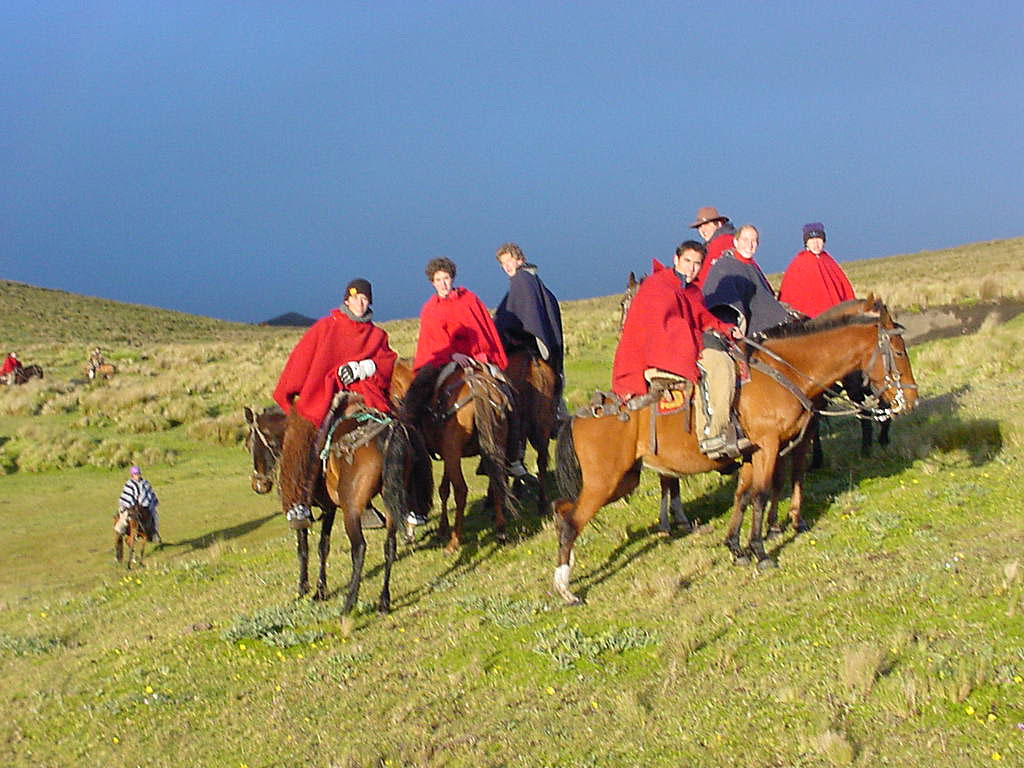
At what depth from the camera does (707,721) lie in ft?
18.6

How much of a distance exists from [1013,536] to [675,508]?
3.35m

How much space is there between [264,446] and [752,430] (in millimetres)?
6439

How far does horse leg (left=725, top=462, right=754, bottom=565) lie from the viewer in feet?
29.3

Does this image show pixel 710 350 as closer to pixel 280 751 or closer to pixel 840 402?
pixel 840 402

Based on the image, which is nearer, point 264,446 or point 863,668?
point 863,668

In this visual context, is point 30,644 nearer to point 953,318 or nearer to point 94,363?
point 953,318

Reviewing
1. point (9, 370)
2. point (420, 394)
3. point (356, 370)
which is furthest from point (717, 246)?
point (9, 370)

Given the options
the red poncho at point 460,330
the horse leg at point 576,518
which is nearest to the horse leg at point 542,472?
the red poncho at point 460,330

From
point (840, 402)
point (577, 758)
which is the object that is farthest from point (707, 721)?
point (840, 402)

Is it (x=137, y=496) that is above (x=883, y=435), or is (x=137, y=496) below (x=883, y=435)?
below

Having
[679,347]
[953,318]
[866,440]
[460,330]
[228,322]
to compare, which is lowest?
[866,440]

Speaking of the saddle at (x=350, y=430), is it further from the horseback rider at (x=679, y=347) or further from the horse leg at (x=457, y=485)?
the horseback rider at (x=679, y=347)

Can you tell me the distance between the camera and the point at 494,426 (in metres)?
10.7

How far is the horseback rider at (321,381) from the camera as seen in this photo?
962 cm
